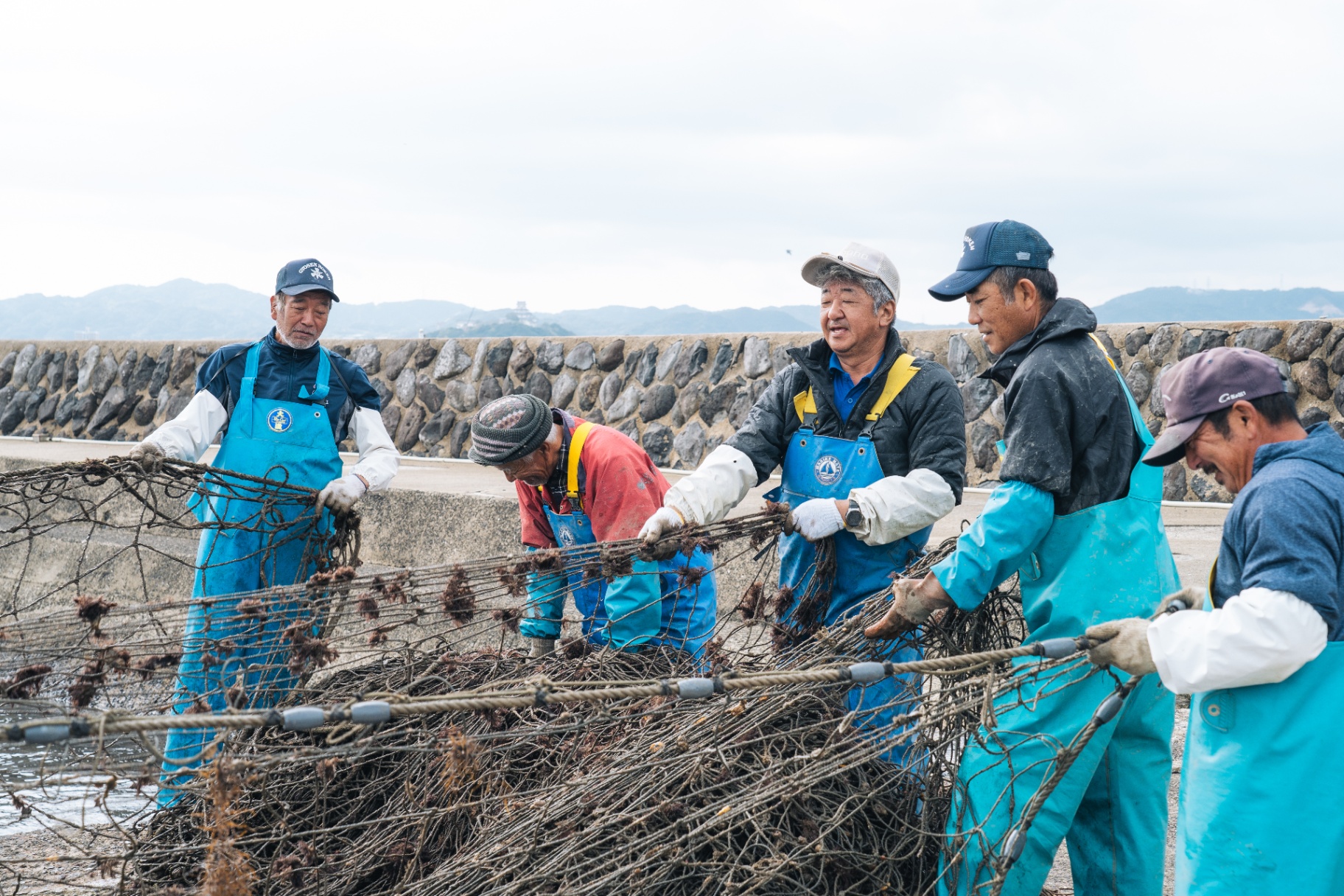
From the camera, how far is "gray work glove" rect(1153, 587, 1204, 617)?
2.13 metres

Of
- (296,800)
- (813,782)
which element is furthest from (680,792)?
(296,800)

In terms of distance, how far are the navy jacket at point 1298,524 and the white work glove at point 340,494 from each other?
9.29 feet

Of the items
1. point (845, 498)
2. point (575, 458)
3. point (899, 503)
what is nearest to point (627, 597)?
point (575, 458)

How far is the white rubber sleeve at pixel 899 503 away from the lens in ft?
9.29

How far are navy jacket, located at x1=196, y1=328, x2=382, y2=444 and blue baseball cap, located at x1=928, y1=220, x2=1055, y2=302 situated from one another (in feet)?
7.92

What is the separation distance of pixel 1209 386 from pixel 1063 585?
0.62 m

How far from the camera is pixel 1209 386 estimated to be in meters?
1.97

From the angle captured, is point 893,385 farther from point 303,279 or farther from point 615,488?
point 303,279

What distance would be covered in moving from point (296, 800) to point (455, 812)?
52 centimetres

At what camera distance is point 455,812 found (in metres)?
2.59

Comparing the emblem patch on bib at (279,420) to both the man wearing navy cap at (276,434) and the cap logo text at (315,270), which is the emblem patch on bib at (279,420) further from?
the cap logo text at (315,270)

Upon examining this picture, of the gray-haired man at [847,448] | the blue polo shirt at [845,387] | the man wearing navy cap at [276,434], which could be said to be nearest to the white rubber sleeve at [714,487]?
the gray-haired man at [847,448]

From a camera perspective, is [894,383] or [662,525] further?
[894,383]

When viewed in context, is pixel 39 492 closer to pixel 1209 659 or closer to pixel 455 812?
pixel 455 812
